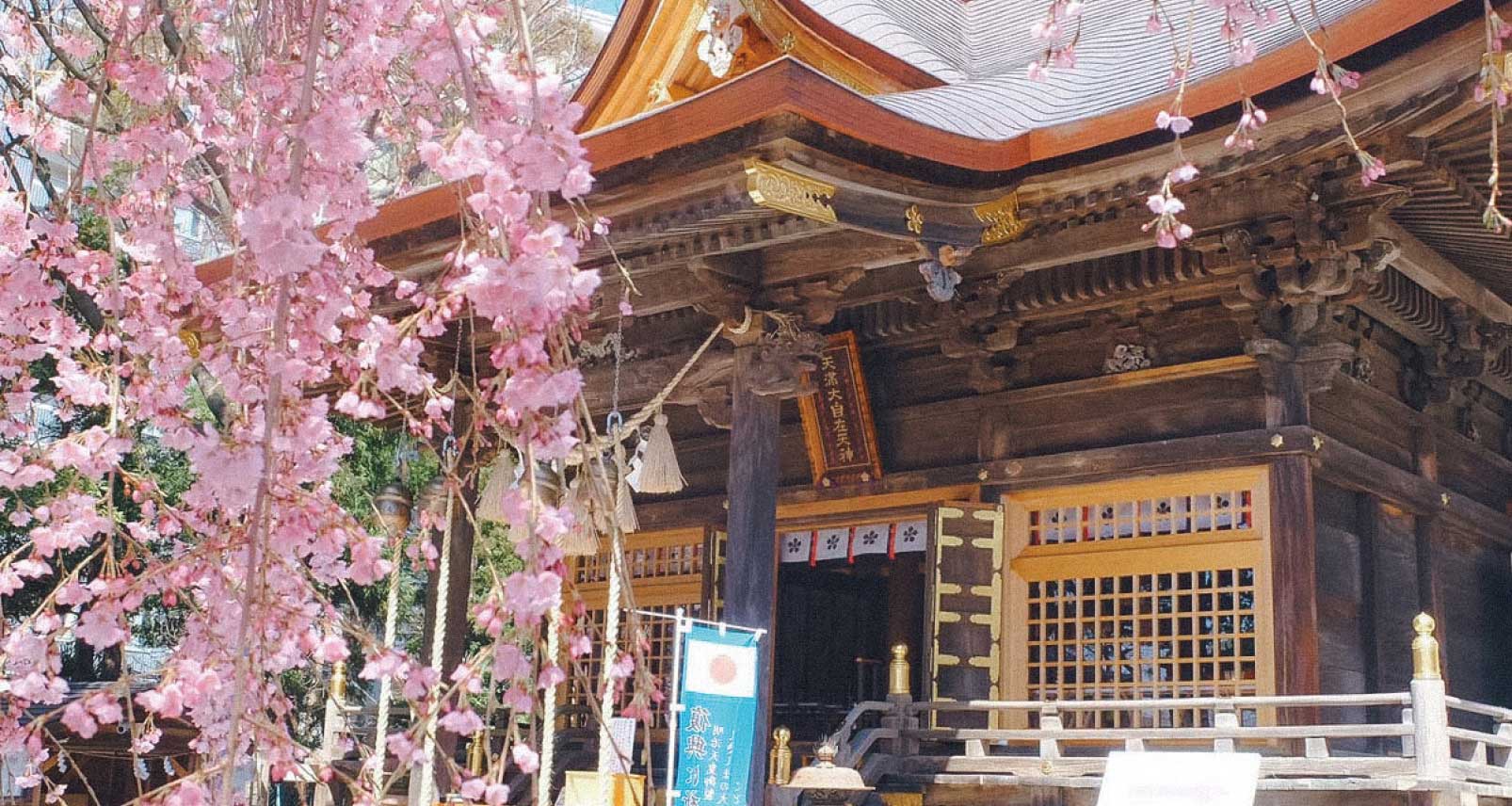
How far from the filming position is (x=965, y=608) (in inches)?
357

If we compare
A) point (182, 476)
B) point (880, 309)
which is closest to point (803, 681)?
point (880, 309)

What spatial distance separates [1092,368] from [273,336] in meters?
6.86

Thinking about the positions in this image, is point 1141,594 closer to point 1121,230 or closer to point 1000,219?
point 1121,230

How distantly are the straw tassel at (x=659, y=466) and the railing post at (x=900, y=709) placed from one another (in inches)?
66.6

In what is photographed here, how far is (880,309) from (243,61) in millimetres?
→ 6214

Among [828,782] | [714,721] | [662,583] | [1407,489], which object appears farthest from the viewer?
[662,583]

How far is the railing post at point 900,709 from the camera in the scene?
8586mm

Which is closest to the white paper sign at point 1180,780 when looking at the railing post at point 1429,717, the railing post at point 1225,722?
the railing post at point 1225,722

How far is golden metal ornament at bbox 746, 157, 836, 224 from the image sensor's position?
6.81 m

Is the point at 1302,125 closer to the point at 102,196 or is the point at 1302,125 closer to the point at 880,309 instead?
the point at 880,309

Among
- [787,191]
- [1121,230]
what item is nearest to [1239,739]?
[1121,230]

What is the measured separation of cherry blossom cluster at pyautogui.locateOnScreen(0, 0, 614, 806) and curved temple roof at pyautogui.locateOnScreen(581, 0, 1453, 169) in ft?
6.81

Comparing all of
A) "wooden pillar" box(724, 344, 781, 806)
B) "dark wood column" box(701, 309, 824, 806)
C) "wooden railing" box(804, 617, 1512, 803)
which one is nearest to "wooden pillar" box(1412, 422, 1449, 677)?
"wooden railing" box(804, 617, 1512, 803)

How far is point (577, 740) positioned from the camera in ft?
37.8
